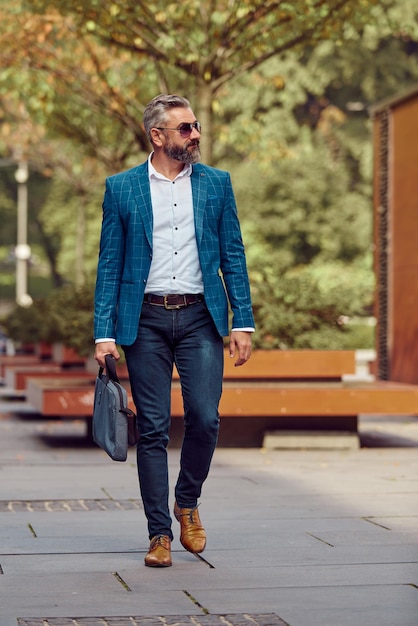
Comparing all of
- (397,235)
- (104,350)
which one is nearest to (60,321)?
(397,235)

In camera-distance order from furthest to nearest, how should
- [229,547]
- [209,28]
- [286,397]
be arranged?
[209,28] → [286,397] → [229,547]

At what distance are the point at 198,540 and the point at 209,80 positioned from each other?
28.1 feet

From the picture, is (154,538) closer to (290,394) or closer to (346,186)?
(290,394)

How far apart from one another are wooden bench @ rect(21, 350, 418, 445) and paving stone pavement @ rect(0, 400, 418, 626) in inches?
25.9

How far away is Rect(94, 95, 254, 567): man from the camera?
20.5 ft

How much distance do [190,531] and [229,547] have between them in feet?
1.15

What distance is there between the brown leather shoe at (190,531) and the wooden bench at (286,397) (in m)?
5.34

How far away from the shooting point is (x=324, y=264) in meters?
46.7

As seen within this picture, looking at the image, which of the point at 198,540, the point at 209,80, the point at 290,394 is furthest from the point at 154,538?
the point at 209,80

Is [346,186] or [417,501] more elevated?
[346,186]

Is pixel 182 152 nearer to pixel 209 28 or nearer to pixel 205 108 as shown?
pixel 205 108

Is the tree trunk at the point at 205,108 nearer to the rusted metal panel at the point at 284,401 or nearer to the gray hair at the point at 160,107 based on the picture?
the rusted metal panel at the point at 284,401

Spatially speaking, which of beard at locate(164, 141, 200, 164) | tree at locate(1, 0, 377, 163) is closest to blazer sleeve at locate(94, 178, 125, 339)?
beard at locate(164, 141, 200, 164)

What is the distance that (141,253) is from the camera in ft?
20.5
